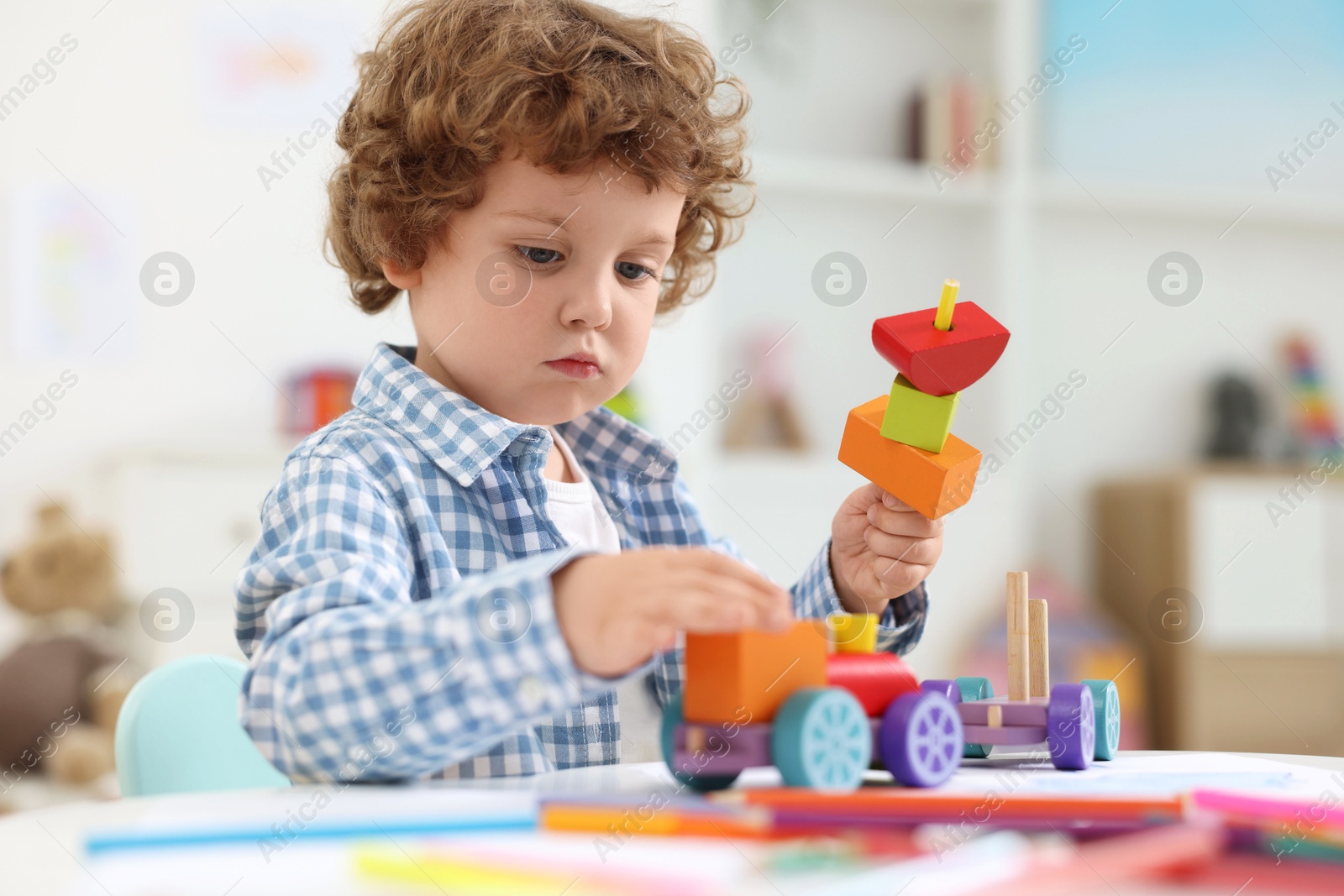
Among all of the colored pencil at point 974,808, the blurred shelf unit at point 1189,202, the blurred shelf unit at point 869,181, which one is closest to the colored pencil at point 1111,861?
the colored pencil at point 974,808

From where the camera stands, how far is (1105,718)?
2.31 feet

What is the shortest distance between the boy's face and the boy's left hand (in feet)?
0.63

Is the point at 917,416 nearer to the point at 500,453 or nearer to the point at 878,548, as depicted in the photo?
the point at 878,548

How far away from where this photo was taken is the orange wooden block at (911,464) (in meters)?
0.72

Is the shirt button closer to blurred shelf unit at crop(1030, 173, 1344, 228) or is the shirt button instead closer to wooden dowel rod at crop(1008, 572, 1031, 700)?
wooden dowel rod at crop(1008, 572, 1031, 700)

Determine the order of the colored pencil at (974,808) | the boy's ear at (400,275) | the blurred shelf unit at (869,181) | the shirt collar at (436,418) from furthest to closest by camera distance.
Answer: the blurred shelf unit at (869,181) → the boy's ear at (400,275) → the shirt collar at (436,418) → the colored pencil at (974,808)

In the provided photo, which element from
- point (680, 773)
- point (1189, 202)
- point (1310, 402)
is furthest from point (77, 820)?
point (1310, 402)

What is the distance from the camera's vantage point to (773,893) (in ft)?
1.17

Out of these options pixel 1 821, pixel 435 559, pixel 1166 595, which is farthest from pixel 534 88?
pixel 1166 595

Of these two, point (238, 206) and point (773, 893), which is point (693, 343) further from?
point (773, 893)

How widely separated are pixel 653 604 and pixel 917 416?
26cm

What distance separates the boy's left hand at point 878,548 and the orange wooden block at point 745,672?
0.94 ft

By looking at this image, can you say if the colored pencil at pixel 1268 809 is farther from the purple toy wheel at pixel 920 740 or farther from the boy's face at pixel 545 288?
the boy's face at pixel 545 288

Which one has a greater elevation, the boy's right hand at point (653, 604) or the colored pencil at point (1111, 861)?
the boy's right hand at point (653, 604)
